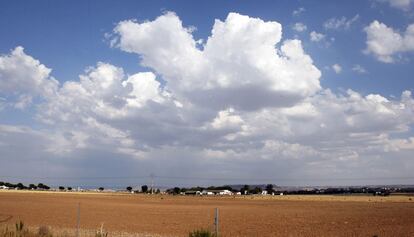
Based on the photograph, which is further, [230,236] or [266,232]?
[266,232]

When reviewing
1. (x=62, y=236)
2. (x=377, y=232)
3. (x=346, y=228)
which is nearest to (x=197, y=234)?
(x=62, y=236)

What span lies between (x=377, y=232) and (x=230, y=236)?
444 inches

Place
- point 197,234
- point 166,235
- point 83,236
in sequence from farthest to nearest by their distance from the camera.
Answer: point 166,235 < point 83,236 < point 197,234

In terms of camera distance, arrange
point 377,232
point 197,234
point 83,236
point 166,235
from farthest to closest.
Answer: point 377,232
point 166,235
point 83,236
point 197,234

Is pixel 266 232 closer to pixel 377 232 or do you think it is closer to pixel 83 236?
pixel 377 232

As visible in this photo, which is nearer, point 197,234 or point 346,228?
point 197,234

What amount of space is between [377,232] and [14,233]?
25.6 m

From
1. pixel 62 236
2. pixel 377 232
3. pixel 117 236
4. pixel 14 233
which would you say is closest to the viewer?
pixel 14 233

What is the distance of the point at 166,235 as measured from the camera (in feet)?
108

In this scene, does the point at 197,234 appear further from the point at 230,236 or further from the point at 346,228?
the point at 346,228

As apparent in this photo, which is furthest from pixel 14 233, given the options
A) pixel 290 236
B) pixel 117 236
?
pixel 290 236

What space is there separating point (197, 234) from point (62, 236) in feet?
25.8

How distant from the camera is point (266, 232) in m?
37.0

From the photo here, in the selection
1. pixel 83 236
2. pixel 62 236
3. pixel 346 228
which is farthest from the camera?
pixel 346 228
